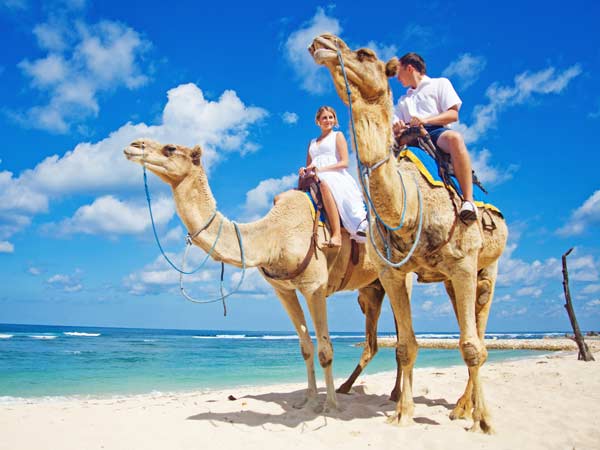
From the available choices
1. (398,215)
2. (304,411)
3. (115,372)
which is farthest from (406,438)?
(115,372)

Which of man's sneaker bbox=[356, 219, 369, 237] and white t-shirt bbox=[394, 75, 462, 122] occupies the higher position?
white t-shirt bbox=[394, 75, 462, 122]

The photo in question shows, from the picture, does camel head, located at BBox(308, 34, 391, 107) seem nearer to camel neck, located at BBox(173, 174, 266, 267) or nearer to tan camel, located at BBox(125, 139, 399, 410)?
tan camel, located at BBox(125, 139, 399, 410)

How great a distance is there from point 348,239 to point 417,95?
7.21 feet

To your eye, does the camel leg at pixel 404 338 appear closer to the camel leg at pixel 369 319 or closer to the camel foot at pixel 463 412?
the camel foot at pixel 463 412

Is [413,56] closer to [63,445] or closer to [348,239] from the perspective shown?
[348,239]

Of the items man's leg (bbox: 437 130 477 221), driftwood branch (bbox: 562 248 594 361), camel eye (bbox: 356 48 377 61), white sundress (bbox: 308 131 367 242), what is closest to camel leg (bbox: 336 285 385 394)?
white sundress (bbox: 308 131 367 242)

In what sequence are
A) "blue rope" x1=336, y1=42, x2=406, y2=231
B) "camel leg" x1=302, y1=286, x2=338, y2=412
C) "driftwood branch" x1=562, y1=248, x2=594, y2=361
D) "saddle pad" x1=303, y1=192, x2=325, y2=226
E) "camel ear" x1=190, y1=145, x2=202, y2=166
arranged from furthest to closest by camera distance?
"driftwood branch" x1=562, y1=248, x2=594, y2=361 → "saddle pad" x1=303, y1=192, x2=325, y2=226 → "camel leg" x1=302, y1=286, x2=338, y2=412 → "camel ear" x1=190, y1=145, x2=202, y2=166 → "blue rope" x1=336, y1=42, x2=406, y2=231

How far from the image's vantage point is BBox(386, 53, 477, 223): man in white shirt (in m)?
5.14

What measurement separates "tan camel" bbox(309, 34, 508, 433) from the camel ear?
7.16ft

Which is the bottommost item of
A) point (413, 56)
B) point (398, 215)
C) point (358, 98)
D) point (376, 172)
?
point (398, 215)

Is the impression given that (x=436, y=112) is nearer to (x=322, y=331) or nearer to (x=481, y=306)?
(x=481, y=306)

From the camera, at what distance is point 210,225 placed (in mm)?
5926

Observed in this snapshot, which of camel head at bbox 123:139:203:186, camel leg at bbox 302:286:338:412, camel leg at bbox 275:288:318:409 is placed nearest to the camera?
camel head at bbox 123:139:203:186

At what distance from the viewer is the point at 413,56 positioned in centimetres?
586
